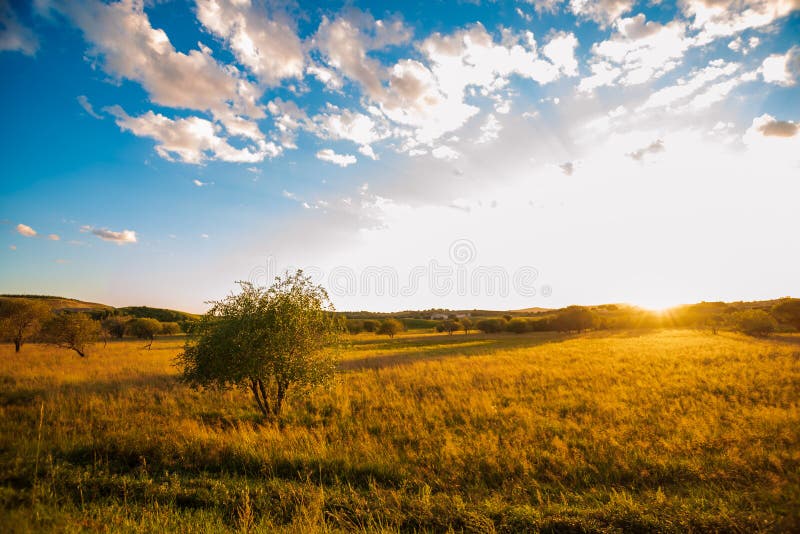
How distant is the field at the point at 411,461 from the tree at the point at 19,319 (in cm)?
3391

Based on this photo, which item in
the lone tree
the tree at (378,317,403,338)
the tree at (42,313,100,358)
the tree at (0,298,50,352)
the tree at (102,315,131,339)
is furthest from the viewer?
the tree at (378,317,403,338)

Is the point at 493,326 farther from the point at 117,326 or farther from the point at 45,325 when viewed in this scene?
the point at 117,326

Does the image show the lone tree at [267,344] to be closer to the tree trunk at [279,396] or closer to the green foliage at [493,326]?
the tree trunk at [279,396]

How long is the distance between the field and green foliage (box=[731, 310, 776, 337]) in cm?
5975

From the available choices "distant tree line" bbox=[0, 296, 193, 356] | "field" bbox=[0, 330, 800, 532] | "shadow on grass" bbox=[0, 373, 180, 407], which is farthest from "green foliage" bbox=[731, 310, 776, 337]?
"distant tree line" bbox=[0, 296, 193, 356]

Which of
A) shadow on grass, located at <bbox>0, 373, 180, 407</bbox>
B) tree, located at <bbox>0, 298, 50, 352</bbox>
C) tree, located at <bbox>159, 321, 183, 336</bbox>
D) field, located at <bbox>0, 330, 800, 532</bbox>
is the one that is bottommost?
tree, located at <bbox>159, 321, 183, 336</bbox>

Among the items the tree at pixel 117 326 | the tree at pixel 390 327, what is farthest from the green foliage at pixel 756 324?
the tree at pixel 117 326

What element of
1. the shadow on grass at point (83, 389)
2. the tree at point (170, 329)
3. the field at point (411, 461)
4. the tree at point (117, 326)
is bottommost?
the tree at point (170, 329)

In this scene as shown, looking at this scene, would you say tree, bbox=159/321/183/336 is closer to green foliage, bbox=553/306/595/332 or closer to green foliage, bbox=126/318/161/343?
green foliage, bbox=126/318/161/343

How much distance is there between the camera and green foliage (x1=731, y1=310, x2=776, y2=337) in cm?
5862

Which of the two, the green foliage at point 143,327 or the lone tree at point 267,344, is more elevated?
the lone tree at point 267,344

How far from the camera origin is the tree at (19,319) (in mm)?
39156

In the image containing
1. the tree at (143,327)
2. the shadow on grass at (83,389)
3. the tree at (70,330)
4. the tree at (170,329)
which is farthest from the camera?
the tree at (170,329)

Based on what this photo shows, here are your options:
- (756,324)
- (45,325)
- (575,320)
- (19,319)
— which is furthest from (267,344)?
(575,320)
